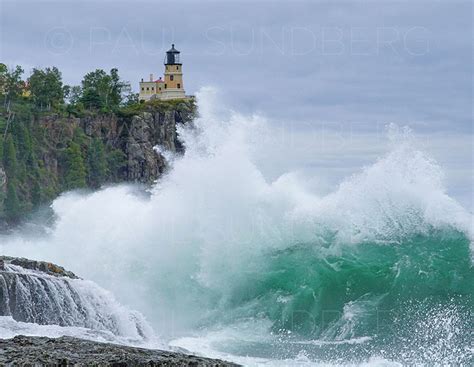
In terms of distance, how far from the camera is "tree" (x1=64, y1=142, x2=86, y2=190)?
188 feet

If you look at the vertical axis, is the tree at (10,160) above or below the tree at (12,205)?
above

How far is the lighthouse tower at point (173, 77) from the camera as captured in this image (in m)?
76.2

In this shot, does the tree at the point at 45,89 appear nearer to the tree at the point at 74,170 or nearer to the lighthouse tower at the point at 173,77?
the tree at the point at 74,170

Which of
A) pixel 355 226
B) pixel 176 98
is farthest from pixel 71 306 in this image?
pixel 176 98

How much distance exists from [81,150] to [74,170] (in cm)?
375

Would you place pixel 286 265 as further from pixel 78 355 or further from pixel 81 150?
pixel 81 150

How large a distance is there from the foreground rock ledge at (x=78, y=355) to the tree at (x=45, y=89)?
52.0m

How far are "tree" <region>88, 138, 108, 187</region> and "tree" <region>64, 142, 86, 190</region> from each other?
5.02ft

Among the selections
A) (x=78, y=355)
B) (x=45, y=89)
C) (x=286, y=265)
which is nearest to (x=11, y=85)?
(x=45, y=89)

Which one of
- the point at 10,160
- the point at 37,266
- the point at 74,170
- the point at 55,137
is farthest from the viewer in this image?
the point at 55,137

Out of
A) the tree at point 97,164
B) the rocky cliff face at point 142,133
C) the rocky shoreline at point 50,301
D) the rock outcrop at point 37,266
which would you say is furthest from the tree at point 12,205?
the rocky shoreline at point 50,301

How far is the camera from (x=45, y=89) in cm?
6341

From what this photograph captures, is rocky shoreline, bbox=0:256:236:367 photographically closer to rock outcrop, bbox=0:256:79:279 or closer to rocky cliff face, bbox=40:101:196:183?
rock outcrop, bbox=0:256:79:279

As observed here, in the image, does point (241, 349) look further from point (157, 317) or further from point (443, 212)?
point (443, 212)
